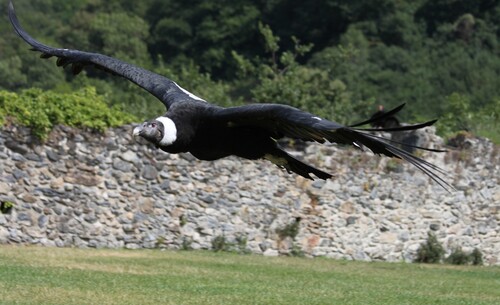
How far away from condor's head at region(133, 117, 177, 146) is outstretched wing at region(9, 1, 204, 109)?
2.62 ft

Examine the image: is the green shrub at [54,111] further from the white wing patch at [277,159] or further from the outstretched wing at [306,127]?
the outstretched wing at [306,127]

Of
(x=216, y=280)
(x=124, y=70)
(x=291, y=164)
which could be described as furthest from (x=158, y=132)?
(x=216, y=280)

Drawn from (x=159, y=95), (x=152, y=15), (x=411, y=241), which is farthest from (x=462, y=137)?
(x=152, y=15)

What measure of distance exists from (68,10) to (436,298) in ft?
194

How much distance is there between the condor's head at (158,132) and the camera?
34.9 ft

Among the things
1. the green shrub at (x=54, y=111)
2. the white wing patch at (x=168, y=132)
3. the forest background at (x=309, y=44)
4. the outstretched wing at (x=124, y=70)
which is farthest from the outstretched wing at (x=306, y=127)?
the forest background at (x=309, y=44)

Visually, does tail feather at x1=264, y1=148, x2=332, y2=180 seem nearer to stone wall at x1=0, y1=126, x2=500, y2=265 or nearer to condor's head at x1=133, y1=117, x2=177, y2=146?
condor's head at x1=133, y1=117, x2=177, y2=146

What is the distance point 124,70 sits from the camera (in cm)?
1281

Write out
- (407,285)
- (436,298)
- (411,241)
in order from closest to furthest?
(436,298) → (407,285) → (411,241)

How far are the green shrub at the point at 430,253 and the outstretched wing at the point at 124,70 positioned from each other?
993cm

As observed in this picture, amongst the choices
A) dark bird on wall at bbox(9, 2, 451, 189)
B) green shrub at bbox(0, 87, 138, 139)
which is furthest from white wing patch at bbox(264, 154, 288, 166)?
green shrub at bbox(0, 87, 138, 139)

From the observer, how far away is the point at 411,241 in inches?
861

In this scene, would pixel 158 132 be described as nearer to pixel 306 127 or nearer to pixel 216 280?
pixel 306 127

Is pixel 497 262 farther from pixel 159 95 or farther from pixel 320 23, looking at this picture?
pixel 320 23
